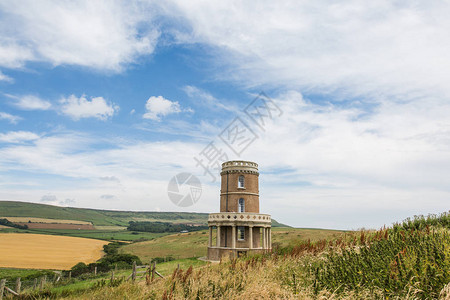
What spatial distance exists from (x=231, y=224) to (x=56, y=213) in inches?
6882

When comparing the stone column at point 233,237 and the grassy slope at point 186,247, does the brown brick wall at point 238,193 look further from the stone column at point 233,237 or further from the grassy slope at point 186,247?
the grassy slope at point 186,247

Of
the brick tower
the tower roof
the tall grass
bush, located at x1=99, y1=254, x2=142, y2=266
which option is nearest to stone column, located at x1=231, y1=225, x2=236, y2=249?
the brick tower

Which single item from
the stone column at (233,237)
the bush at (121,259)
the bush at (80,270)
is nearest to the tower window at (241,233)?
the stone column at (233,237)

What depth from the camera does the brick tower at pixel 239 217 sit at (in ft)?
111

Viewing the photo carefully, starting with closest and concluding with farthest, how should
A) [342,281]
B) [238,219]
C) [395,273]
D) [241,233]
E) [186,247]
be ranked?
[395,273]
[342,281]
[238,219]
[241,233]
[186,247]

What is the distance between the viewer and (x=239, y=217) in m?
33.8

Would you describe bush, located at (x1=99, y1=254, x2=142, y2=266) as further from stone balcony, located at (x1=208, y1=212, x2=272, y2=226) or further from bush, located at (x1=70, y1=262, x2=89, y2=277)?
stone balcony, located at (x1=208, y1=212, x2=272, y2=226)

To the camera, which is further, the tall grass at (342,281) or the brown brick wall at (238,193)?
the brown brick wall at (238,193)

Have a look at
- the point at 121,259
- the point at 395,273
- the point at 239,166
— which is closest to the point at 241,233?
the point at 239,166

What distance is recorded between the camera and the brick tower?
33.8 m

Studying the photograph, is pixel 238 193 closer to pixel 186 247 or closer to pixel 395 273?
pixel 395 273

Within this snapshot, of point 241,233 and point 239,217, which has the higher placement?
point 239,217

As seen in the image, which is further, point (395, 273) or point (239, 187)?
point (239, 187)

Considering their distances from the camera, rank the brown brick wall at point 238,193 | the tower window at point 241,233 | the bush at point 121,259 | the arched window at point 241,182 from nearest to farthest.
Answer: the tower window at point 241,233 → the brown brick wall at point 238,193 → the arched window at point 241,182 → the bush at point 121,259
